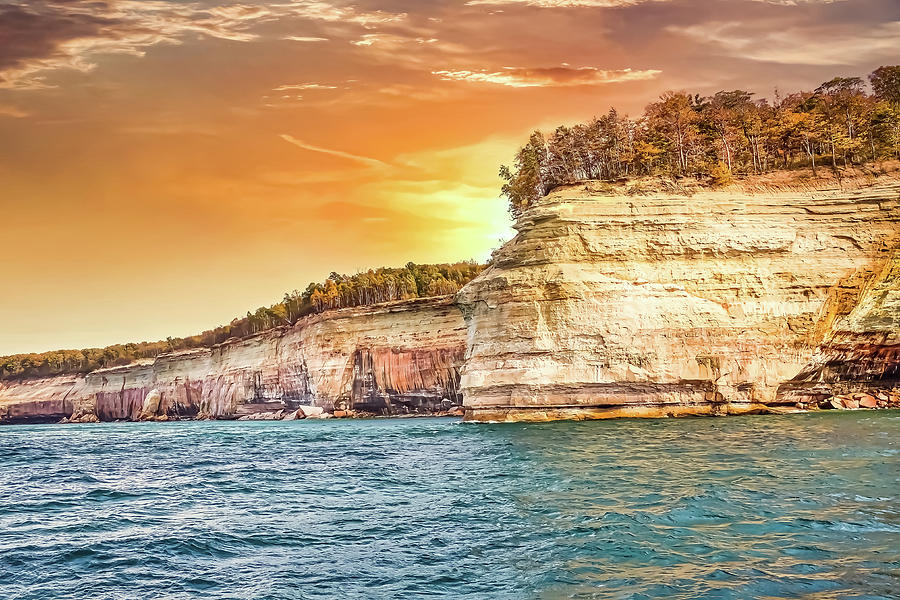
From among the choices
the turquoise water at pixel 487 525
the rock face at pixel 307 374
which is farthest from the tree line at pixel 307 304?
the turquoise water at pixel 487 525

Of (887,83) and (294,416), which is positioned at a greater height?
(887,83)

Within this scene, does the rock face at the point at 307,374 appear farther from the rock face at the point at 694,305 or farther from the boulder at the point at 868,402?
the boulder at the point at 868,402

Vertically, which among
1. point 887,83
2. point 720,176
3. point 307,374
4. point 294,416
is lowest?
point 294,416

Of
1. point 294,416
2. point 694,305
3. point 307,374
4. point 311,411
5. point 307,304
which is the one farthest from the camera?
point 307,304

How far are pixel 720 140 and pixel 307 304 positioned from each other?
7573cm

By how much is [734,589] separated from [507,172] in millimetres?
50262

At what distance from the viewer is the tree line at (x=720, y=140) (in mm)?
44500

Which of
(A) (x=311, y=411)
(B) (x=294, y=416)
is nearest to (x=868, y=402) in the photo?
(A) (x=311, y=411)

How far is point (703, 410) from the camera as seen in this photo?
122ft

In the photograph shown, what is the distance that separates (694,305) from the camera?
3784cm

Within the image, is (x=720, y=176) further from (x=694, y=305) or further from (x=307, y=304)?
(x=307, y=304)

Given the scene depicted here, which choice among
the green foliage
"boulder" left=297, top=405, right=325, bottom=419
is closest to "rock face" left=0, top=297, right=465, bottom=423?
"boulder" left=297, top=405, right=325, bottom=419

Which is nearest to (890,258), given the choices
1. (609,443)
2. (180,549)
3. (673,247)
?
(673,247)

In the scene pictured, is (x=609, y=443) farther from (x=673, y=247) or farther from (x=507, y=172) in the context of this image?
(x=507, y=172)
